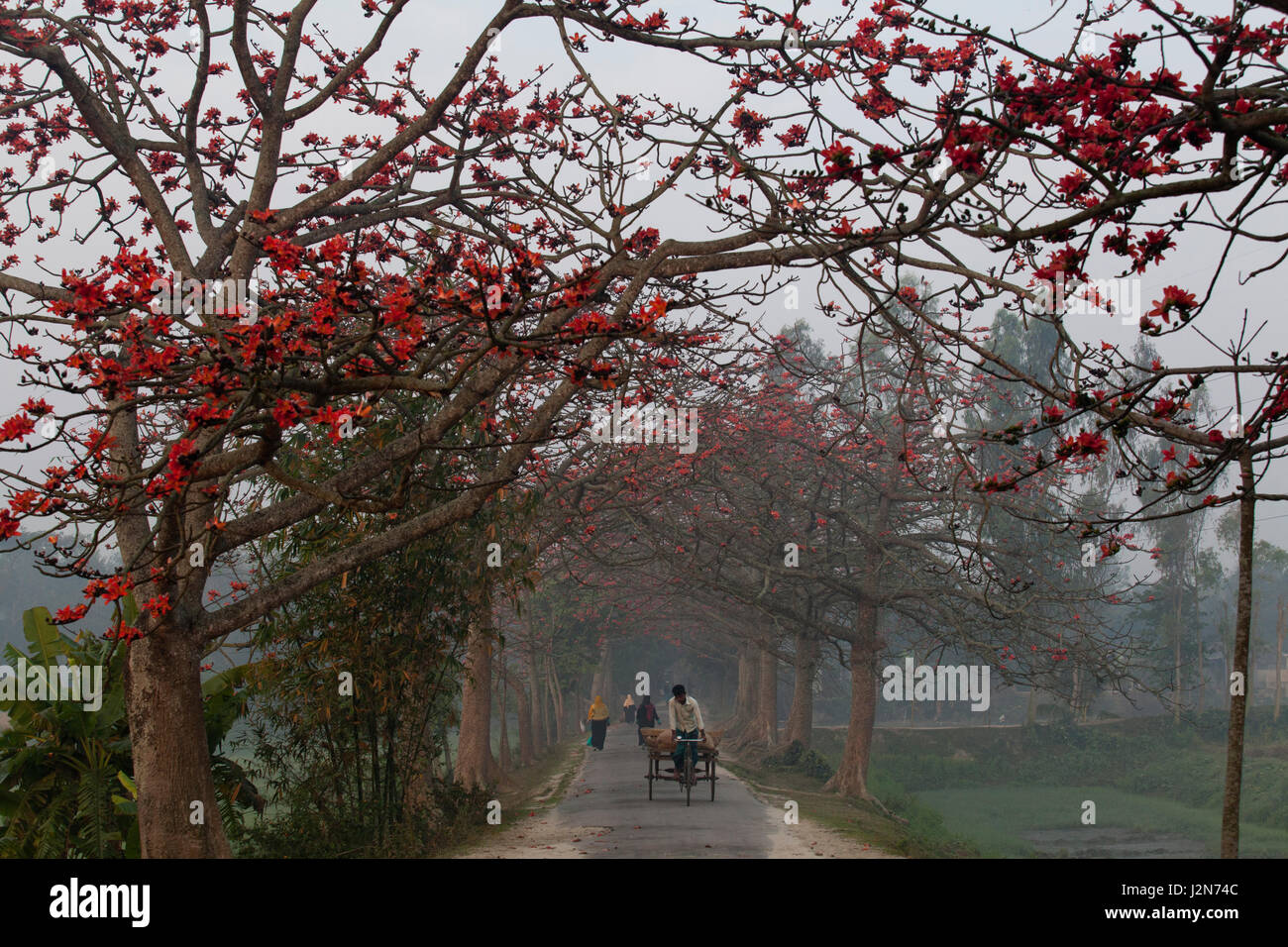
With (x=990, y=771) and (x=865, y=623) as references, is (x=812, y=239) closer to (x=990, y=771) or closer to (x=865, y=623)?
(x=865, y=623)

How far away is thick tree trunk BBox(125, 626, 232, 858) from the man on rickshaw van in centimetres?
795

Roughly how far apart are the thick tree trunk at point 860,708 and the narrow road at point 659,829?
9.30 feet

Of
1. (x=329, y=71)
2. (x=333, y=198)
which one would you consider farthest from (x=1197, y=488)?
(x=329, y=71)

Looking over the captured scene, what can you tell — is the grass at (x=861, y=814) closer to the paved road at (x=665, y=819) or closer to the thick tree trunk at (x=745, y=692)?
the paved road at (x=665, y=819)

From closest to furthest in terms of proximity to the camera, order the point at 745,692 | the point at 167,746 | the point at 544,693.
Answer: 1. the point at 167,746
2. the point at 544,693
3. the point at 745,692

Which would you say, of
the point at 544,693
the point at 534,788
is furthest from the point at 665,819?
the point at 544,693

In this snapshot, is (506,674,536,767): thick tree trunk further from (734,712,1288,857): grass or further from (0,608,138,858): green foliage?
(0,608,138,858): green foliage

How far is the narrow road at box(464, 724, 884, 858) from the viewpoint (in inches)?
423

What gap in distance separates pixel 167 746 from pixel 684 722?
8521 millimetres

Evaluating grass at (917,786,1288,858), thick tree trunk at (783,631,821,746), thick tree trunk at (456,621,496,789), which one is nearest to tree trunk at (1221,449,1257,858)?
thick tree trunk at (456,621,496,789)

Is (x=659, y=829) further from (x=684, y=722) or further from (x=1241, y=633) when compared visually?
(x=1241, y=633)

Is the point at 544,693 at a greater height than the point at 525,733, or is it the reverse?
the point at 525,733

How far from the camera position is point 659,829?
12289 mm
